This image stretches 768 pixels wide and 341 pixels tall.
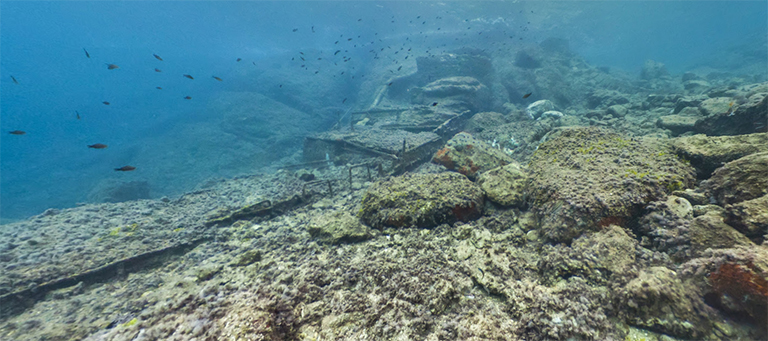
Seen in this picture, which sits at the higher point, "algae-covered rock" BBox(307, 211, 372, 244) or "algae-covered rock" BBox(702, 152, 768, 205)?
"algae-covered rock" BBox(702, 152, 768, 205)

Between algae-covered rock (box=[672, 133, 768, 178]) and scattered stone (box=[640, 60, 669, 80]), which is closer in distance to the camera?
algae-covered rock (box=[672, 133, 768, 178])

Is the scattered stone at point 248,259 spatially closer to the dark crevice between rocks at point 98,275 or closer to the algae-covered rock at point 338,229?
the algae-covered rock at point 338,229

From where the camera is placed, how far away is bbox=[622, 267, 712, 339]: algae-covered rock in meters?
1.81

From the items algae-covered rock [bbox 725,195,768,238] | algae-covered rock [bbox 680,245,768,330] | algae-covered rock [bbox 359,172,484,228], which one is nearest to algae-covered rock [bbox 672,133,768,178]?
algae-covered rock [bbox 725,195,768,238]

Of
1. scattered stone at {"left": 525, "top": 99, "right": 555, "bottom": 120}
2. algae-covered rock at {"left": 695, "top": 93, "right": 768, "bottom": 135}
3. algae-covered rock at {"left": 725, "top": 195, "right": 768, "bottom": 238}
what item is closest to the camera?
algae-covered rock at {"left": 725, "top": 195, "right": 768, "bottom": 238}

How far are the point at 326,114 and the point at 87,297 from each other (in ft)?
78.1

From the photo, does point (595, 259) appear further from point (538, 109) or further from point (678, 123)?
point (538, 109)

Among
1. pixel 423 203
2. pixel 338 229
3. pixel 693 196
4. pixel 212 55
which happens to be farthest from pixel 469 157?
pixel 212 55

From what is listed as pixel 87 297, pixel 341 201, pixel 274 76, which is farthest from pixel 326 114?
pixel 87 297

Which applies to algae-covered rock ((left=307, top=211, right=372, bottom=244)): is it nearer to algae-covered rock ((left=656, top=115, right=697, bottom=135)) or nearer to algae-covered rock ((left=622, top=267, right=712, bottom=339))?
algae-covered rock ((left=622, top=267, right=712, bottom=339))

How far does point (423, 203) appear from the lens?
423 centimetres

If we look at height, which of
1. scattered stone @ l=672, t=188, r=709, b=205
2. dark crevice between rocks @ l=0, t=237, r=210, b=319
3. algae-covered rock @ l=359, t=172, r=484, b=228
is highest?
scattered stone @ l=672, t=188, r=709, b=205

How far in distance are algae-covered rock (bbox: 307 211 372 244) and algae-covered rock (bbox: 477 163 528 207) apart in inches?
93.0

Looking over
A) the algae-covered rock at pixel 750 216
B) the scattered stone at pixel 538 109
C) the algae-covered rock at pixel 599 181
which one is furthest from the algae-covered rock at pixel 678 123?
the scattered stone at pixel 538 109
